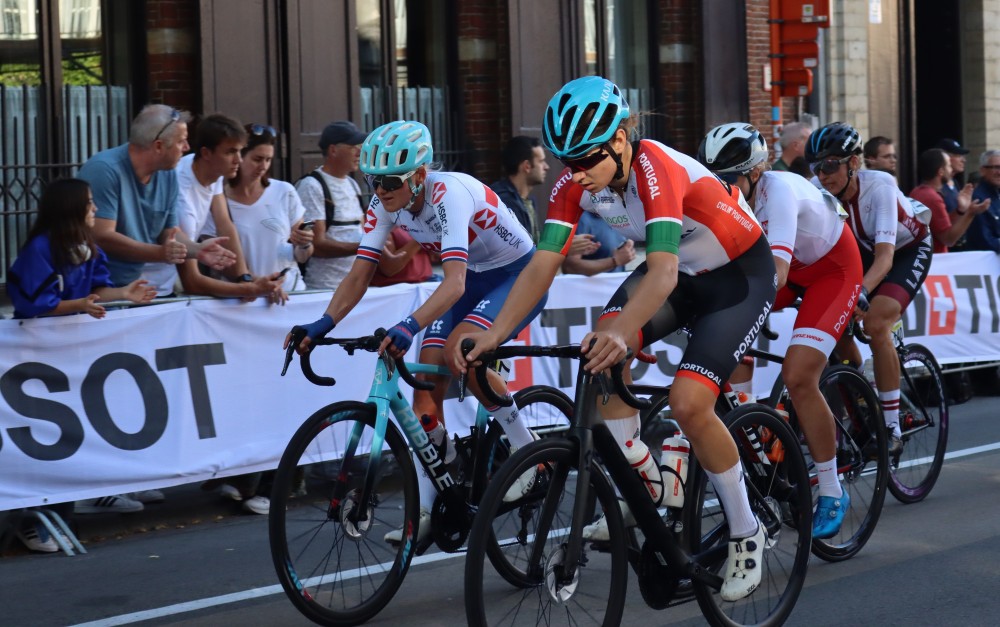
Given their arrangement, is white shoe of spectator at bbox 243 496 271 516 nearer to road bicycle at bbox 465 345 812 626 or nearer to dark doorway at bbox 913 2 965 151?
road bicycle at bbox 465 345 812 626

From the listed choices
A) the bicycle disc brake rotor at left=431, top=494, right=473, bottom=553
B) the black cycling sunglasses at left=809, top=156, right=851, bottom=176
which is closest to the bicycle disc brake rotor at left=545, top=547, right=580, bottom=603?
the bicycle disc brake rotor at left=431, top=494, right=473, bottom=553

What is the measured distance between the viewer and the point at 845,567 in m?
6.69

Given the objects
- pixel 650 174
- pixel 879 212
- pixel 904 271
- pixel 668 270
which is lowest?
pixel 904 271

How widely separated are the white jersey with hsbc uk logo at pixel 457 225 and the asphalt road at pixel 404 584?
1.47 metres

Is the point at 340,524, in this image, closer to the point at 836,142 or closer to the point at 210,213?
the point at 210,213

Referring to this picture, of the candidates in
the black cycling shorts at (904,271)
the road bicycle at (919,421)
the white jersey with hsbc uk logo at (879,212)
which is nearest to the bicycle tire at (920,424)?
the road bicycle at (919,421)

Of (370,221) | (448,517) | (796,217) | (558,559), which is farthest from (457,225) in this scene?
(558,559)

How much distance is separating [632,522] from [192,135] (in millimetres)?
7474

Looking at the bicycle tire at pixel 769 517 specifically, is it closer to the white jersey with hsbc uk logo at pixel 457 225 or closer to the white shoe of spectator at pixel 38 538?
the white jersey with hsbc uk logo at pixel 457 225

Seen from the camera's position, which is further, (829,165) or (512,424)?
(829,165)

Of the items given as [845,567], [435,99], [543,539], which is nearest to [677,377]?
[543,539]

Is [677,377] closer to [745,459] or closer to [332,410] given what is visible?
[745,459]

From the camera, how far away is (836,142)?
791 centimetres

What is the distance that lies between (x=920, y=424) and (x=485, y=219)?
321 cm
